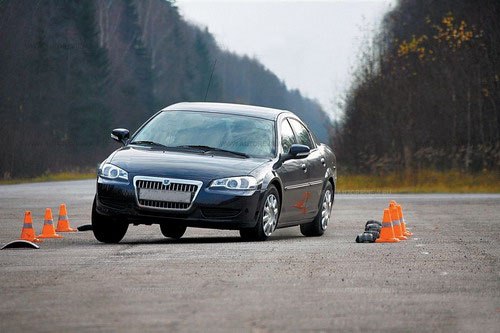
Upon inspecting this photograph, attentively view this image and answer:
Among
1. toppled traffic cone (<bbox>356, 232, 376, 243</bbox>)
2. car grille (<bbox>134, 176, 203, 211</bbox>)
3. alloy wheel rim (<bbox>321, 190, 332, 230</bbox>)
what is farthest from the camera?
alloy wheel rim (<bbox>321, 190, 332, 230</bbox>)

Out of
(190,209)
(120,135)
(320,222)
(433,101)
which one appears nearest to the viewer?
(190,209)

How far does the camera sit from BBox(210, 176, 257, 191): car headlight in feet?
52.6

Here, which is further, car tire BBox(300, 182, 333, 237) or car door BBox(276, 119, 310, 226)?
car tire BBox(300, 182, 333, 237)

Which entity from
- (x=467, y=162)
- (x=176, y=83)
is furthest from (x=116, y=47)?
(x=467, y=162)

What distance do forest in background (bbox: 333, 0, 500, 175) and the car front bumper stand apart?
35092 mm

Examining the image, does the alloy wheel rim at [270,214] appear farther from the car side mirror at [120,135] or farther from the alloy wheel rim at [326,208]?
the alloy wheel rim at [326,208]

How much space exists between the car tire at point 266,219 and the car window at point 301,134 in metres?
2.02

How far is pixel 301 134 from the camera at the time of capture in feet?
63.3

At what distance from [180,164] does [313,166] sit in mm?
3070

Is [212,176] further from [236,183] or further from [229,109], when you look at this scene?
[229,109]

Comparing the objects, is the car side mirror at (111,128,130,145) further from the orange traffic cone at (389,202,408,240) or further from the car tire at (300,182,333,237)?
the orange traffic cone at (389,202,408,240)

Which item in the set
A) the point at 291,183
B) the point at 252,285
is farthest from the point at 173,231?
the point at 252,285

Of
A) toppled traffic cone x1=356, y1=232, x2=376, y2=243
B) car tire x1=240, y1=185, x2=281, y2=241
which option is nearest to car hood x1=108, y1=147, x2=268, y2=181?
car tire x1=240, y1=185, x2=281, y2=241

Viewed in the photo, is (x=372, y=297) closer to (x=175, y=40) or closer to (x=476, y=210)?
(x=476, y=210)
